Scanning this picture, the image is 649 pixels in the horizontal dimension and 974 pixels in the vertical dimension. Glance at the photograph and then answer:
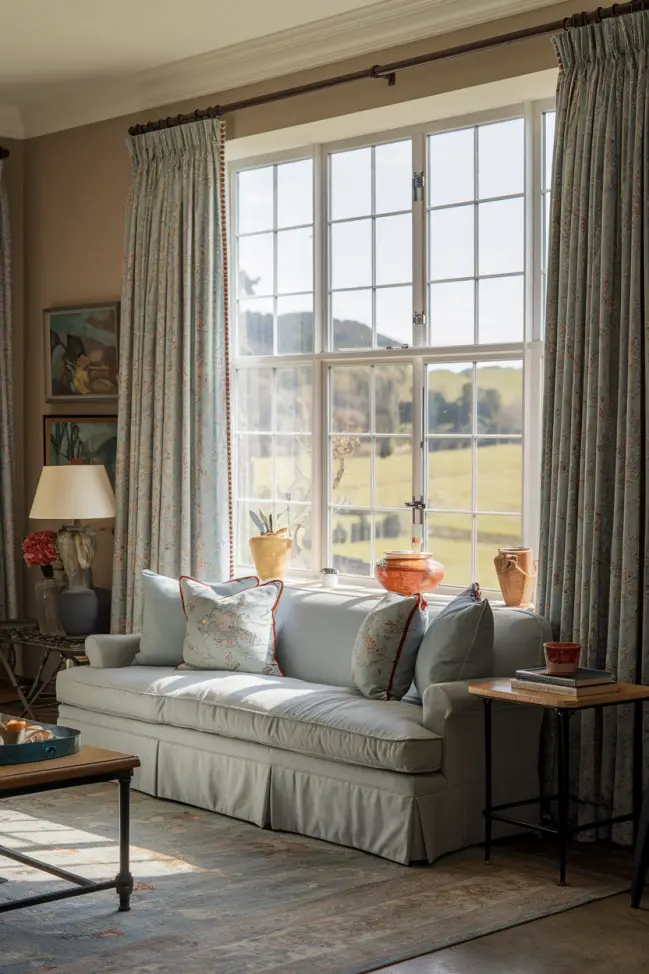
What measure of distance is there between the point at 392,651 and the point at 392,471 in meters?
1.35

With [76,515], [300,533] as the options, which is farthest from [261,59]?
[76,515]

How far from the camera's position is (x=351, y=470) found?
620cm

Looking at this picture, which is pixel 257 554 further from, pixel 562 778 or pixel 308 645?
pixel 562 778

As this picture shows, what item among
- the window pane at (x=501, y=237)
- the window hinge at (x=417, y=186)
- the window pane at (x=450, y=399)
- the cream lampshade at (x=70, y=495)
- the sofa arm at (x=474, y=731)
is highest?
the window hinge at (x=417, y=186)

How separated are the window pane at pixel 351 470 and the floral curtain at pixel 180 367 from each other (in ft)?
1.86

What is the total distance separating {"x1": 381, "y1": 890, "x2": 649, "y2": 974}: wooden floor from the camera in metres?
3.41

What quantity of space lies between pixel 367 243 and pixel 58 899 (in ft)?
11.5

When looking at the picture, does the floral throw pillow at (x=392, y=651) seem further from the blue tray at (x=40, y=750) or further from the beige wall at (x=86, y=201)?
the beige wall at (x=86, y=201)

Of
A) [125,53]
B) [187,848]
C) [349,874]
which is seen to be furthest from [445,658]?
[125,53]

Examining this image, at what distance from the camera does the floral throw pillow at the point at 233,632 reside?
5488 mm

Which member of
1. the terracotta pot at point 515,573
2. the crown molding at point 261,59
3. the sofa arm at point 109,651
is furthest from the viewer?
the sofa arm at point 109,651

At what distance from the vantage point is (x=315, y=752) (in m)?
4.61

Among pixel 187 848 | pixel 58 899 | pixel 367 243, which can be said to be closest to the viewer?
pixel 58 899

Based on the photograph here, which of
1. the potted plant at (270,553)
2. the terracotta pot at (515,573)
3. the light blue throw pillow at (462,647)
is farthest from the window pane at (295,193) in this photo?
the light blue throw pillow at (462,647)
